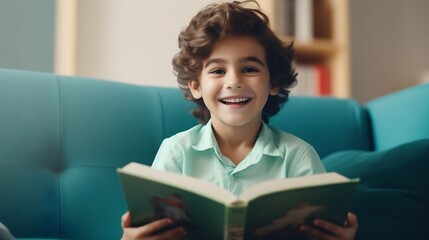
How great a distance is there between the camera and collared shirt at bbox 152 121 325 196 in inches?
44.2

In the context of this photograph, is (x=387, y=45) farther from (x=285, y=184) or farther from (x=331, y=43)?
(x=285, y=184)

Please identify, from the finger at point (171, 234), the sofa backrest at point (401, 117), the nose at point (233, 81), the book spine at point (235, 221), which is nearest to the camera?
the book spine at point (235, 221)

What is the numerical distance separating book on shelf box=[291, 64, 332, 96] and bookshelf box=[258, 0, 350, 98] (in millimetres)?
27

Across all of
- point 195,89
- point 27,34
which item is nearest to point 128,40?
point 27,34

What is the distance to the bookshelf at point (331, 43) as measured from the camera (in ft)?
7.57

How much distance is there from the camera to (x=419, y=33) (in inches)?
107

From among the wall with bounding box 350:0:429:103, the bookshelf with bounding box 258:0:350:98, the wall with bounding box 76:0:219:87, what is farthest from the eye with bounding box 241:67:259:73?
the wall with bounding box 350:0:429:103

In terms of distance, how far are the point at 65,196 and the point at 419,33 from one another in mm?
2099

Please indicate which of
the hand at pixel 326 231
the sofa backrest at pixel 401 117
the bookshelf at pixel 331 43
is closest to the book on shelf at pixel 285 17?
the bookshelf at pixel 331 43

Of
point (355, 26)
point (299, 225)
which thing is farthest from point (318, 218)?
point (355, 26)

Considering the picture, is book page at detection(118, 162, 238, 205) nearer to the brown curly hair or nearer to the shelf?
the brown curly hair

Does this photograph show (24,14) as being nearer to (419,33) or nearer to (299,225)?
(299,225)

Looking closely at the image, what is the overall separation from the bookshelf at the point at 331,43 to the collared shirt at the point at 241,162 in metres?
1.17

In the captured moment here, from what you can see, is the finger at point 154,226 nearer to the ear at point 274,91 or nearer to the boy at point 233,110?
the boy at point 233,110
